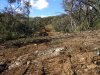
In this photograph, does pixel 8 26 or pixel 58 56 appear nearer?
pixel 58 56

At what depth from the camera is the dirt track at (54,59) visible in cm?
607

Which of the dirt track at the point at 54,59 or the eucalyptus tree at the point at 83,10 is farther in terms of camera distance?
the eucalyptus tree at the point at 83,10

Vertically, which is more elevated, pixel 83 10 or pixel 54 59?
pixel 83 10

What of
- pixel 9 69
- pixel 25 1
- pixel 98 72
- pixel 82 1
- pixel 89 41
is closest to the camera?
pixel 98 72

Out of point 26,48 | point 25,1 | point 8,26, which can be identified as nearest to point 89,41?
point 26,48

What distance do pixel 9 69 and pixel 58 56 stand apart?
1271 mm

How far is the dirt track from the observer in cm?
607

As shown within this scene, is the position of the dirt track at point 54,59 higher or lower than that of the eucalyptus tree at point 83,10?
lower

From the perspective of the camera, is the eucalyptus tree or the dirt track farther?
the eucalyptus tree

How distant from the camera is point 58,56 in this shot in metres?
6.85

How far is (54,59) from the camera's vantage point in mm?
6711

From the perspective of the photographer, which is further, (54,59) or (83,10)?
(83,10)

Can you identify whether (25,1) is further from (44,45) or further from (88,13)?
(44,45)

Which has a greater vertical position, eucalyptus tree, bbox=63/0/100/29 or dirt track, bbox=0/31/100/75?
eucalyptus tree, bbox=63/0/100/29
